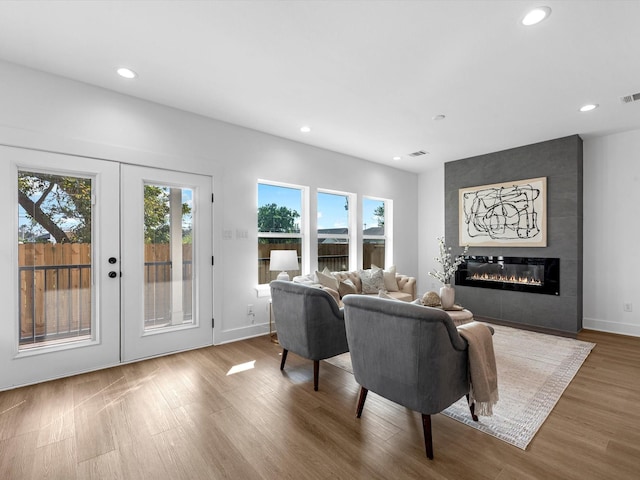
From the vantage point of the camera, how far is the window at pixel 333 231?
5159 millimetres

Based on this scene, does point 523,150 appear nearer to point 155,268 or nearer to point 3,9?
point 155,268

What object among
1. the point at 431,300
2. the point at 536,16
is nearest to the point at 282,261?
the point at 431,300

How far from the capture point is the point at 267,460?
71.4 inches

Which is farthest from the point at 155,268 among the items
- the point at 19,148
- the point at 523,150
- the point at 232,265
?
the point at 523,150

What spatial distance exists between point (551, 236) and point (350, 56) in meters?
4.04

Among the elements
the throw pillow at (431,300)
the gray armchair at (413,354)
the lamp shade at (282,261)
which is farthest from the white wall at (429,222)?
the gray armchair at (413,354)

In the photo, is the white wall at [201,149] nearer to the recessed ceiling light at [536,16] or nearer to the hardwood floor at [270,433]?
the hardwood floor at [270,433]

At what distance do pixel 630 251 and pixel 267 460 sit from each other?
17.5 feet

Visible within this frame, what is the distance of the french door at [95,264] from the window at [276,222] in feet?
2.73

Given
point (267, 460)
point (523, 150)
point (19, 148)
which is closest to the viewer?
point (267, 460)

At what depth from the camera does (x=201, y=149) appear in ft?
12.4

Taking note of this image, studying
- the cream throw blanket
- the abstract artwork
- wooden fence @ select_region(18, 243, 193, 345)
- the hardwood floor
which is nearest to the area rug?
the hardwood floor

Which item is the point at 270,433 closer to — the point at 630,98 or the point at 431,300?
the point at 431,300

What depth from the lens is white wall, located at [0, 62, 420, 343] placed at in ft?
9.16
